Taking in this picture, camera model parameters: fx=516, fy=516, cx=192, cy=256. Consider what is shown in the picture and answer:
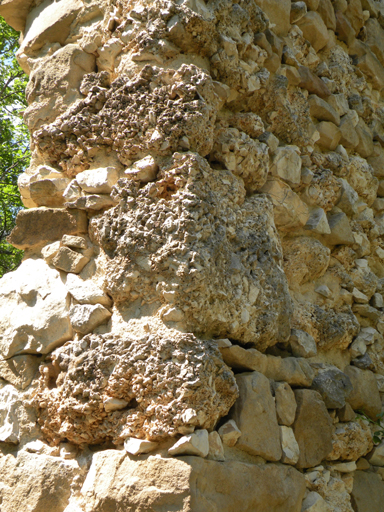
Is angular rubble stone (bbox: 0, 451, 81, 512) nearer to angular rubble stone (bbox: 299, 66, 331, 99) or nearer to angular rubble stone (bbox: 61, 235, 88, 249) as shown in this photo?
angular rubble stone (bbox: 61, 235, 88, 249)

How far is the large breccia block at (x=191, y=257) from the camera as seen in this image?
156cm

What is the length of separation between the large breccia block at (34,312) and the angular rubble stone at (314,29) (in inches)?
73.4

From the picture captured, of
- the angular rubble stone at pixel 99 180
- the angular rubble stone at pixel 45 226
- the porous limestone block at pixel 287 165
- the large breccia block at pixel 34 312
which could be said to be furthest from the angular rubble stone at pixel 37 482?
the porous limestone block at pixel 287 165

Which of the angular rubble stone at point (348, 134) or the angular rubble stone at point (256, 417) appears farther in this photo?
the angular rubble stone at point (348, 134)

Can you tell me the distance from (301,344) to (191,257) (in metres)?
0.70

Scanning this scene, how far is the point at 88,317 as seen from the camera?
1646 millimetres

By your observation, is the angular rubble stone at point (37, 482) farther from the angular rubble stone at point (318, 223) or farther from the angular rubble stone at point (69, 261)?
the angular rubble stone at point (318, 223)

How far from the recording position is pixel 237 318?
1.67m

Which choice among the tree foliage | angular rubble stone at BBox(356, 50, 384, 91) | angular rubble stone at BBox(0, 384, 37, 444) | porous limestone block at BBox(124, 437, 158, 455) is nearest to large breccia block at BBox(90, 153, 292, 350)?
porous limestone block at BBox(124, 437, 158, 455)

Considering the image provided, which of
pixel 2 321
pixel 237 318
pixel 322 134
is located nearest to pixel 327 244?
pixel 322 134

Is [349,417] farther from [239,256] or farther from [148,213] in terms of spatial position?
[148,213]

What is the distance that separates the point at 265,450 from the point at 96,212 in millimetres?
977

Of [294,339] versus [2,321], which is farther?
[294,339]

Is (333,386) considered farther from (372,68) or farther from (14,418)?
(372,68)
